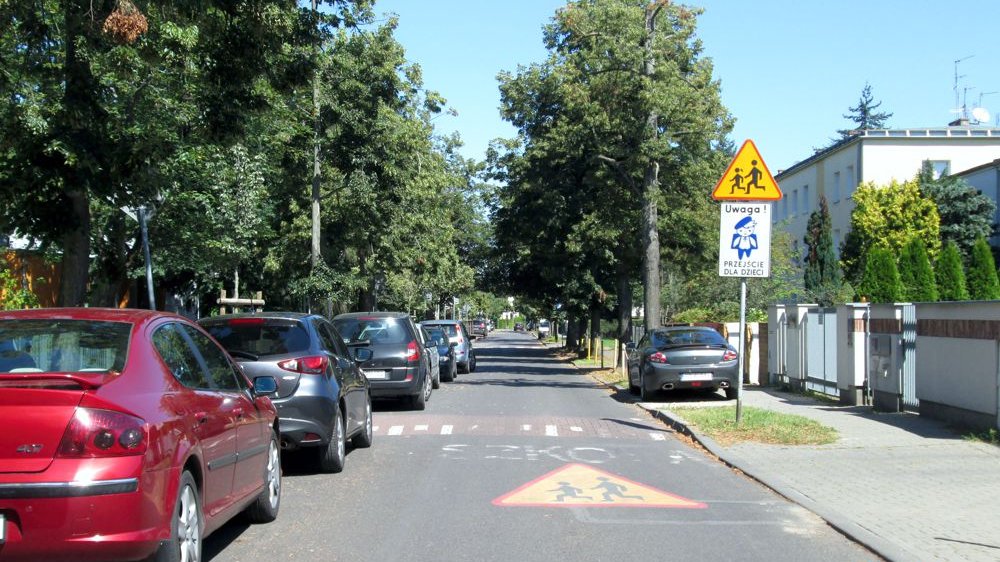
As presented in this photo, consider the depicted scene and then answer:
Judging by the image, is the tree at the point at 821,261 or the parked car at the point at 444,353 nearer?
the parked car at the point at 444,353

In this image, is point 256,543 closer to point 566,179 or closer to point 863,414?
point 863,414

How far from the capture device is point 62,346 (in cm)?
552

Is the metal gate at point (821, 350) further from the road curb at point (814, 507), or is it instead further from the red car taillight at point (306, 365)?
the red car taillight at point (306, 365)

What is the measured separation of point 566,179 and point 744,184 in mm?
18610

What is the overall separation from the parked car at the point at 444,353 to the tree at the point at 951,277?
18.3 meters

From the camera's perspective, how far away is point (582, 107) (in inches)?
944

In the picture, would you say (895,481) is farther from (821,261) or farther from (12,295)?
(821,261)

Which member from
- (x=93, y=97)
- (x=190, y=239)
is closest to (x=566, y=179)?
(x=190, y=239)

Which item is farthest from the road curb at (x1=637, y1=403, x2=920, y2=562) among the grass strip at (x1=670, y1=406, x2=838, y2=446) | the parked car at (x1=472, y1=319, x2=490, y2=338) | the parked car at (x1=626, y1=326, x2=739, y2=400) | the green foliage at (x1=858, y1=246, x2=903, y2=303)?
the parked car at (x1=472, y1=319, x2=490, y2=338)

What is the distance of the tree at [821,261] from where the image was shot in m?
46.1

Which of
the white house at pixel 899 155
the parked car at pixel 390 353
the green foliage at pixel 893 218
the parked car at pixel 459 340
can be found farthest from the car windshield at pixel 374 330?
the white house at pixel 899 155

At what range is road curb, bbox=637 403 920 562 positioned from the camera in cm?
666

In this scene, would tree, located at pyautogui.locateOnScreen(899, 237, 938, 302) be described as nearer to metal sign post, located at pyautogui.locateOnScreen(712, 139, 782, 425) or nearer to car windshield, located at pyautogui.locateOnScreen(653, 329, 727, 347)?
car windshield, located at pyautogui.locateOnScreen(653, 329, 727, 347)

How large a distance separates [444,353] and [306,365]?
52.8 ft
